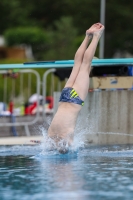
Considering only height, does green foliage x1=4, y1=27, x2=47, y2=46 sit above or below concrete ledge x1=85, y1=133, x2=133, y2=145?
above

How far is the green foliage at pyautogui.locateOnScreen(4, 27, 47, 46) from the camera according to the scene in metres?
45.7

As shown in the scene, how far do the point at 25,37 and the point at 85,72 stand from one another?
37.0 meters

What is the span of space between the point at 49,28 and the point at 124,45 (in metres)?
7.50

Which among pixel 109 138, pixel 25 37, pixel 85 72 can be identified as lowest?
pixel 109 138

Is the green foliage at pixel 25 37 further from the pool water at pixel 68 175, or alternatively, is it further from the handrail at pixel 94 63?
the pool water at pixel 68 175

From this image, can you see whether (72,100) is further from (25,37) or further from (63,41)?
(25,37)

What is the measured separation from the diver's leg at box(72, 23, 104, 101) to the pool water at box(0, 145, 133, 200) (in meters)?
0.89

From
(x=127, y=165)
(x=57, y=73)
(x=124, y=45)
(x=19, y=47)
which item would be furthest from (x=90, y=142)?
(x=19, y=47)

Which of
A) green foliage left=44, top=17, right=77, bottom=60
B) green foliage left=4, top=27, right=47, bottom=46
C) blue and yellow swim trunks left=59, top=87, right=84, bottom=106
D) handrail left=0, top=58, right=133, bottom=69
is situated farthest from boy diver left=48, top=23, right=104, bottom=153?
green foliage left=4, top=27, right=47, bottom=46

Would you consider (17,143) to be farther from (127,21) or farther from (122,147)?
(127,21)

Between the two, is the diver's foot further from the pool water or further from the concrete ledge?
the concrete ledge

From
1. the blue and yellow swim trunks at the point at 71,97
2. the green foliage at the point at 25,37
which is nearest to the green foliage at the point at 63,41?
the green foliage at the point at 25,37

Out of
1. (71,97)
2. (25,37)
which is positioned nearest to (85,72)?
(71,97)

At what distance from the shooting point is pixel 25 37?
4656cm
